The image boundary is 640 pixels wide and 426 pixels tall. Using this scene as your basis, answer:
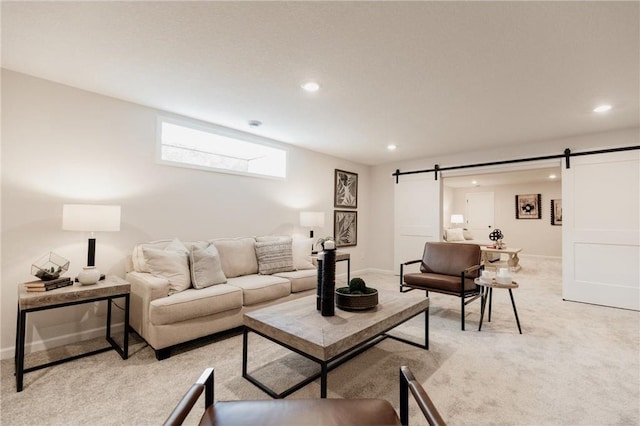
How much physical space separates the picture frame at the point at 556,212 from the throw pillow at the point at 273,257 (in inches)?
339

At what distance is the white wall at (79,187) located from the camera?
8.18ft

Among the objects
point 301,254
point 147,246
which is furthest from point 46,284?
point 301,254

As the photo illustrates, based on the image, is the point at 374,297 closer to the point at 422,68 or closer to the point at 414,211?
the point at 422,68

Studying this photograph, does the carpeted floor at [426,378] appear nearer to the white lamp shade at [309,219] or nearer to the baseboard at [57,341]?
the baseboard at [57,341]

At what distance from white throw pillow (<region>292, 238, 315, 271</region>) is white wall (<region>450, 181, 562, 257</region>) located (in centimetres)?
793

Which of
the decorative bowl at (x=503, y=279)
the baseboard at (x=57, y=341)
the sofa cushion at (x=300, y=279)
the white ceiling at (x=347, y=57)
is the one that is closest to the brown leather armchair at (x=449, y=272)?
the decorative bowl at (x=503, y=279)

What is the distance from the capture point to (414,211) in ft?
19.4

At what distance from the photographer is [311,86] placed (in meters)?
2.76

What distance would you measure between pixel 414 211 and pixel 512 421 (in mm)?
4491

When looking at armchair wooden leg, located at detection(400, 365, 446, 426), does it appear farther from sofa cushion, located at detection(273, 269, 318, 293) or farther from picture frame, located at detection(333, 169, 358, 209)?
picture frame, located at detection(333, 169, 358, 209)

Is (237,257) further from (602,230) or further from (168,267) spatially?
(602,230)

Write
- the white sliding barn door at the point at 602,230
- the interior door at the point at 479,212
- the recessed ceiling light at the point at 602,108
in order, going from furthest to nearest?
the interior door at the point at 479,212 → the white sliding barn door at the point at 602,230 → the recessed ceiling light at the point at 602,108

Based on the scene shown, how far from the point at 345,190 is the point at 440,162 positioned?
1883mm

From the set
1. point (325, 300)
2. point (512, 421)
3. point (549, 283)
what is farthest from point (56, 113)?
point (549, 283)
